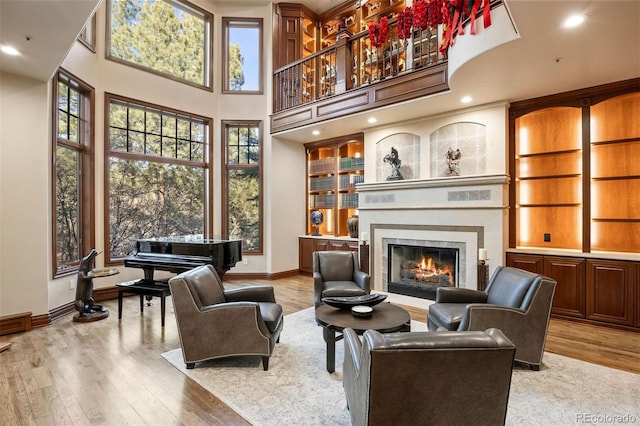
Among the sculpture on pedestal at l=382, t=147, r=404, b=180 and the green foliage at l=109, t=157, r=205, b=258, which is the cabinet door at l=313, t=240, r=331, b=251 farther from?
the green foliage at l=109, t=157, r=205, b=258

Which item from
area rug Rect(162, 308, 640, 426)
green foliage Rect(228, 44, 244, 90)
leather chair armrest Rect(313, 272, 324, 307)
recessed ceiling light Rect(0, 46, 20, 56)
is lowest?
area rug Rect(162, 308, 640, 426)

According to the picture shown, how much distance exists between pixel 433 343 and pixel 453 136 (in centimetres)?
439

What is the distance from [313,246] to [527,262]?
3965mm

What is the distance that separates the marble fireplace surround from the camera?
4535mm

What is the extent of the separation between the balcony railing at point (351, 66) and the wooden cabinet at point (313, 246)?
9.11ft

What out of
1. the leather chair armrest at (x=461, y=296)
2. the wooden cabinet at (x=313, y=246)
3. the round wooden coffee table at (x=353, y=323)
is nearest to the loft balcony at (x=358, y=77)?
the wooden cabinet at (x=313, y=246)

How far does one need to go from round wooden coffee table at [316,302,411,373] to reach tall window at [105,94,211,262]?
4194 millimetres

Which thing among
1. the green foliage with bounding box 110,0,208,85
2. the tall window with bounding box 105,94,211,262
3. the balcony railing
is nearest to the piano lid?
the tall window with bounding box 105,94,211,262

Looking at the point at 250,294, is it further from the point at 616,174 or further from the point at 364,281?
the point at 616,174

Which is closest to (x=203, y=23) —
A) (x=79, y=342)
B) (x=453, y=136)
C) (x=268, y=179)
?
(x=268, y=179)

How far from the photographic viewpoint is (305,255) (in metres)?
7.16

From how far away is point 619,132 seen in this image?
4.16m

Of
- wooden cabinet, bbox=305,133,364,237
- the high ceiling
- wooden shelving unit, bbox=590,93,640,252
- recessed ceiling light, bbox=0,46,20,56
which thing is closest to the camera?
the high ceiling

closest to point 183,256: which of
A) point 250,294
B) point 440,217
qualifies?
point 250,294
